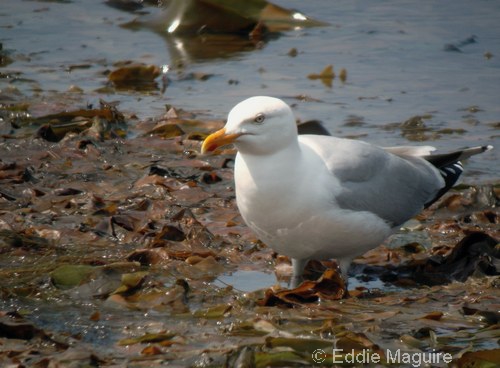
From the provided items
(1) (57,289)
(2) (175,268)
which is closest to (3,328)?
(1) (57,289)

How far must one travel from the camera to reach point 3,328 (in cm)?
461

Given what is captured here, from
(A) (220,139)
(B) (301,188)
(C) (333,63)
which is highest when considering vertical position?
(A) (220,139)

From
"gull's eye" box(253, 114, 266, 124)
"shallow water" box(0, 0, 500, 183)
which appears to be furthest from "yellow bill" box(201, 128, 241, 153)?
"shallow water" box(0, 0, 500, 183)

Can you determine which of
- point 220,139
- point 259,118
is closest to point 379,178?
point 259,118

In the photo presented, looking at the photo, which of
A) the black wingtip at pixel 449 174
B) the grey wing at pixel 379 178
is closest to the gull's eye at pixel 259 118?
the grey wing at pixel 379 178

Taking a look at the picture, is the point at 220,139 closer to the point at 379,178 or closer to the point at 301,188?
the point at 301,188

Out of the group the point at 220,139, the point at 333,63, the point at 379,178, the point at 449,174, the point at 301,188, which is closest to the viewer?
the point at 220,139

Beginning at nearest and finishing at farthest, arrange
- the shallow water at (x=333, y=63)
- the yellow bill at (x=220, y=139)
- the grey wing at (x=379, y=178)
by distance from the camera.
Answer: the yellow bill at (x=220, y=139) → the grey wing at (x=379, y=178) → the shallow water at (x=333, y=63)

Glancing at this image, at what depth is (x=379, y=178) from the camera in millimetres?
6129

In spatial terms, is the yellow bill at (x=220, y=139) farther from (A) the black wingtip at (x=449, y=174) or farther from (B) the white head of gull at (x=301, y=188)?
(A) the black wingtip at (x=449, y=174)

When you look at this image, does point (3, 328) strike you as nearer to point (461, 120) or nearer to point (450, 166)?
point (450, 166)

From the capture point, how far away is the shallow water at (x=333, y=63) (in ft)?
31.1

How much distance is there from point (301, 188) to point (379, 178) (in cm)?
85

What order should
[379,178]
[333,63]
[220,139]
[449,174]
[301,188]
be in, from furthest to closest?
[333,63], [449,174], [379,178], [301,188], [220,139]
